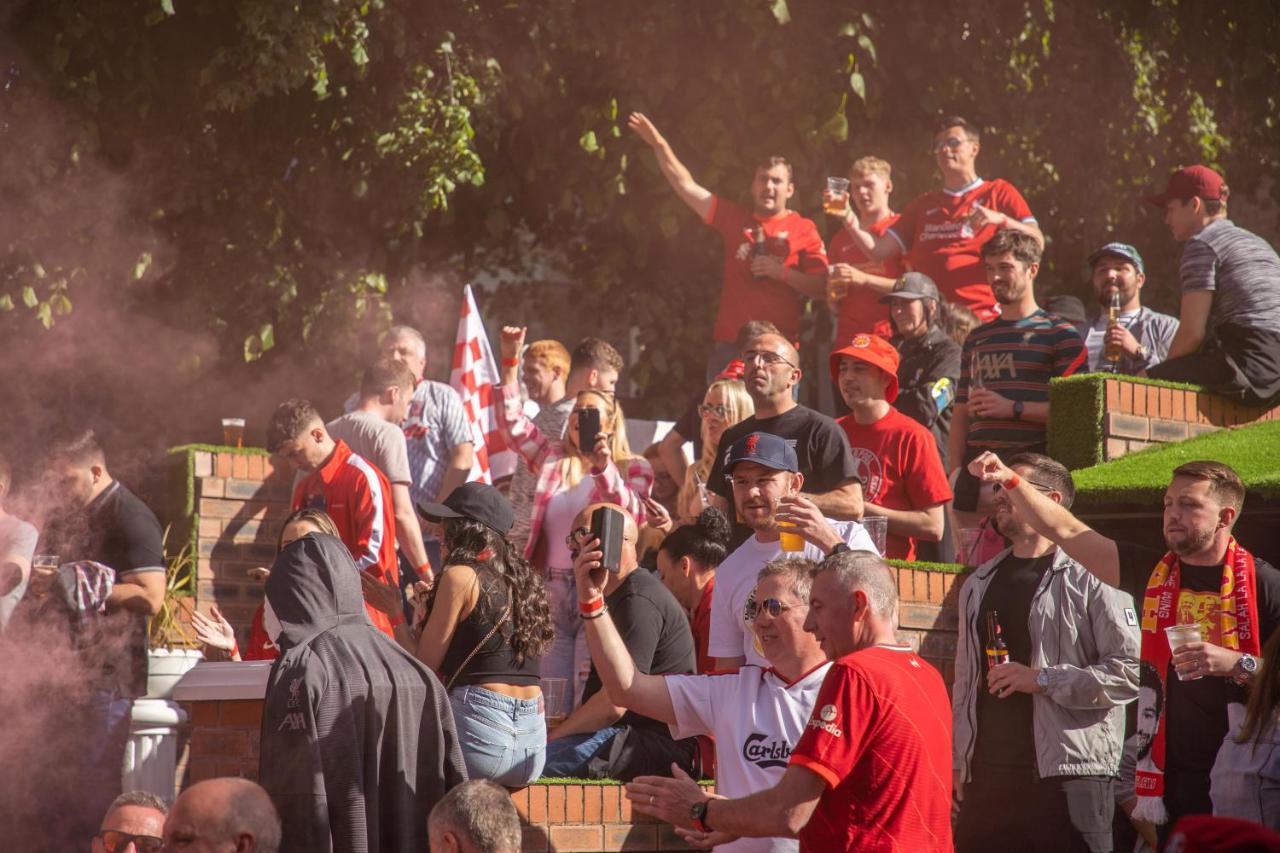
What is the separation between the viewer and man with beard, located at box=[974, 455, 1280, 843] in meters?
5.66

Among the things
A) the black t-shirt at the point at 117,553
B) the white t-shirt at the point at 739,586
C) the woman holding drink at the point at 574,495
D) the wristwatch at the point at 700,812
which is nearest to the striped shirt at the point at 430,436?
the woman holding drink at the point at 574,495

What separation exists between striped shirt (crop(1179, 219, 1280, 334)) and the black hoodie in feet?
15.9

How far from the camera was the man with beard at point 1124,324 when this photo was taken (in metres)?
9.09

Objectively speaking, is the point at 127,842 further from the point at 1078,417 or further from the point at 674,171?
the point at 674,171

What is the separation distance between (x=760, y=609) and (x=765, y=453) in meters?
0.91

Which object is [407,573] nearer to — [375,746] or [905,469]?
[905,469]

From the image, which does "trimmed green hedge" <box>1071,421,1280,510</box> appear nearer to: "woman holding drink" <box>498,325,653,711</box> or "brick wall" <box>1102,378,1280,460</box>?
"brick wall" <box>1102,378,1280,460</box>

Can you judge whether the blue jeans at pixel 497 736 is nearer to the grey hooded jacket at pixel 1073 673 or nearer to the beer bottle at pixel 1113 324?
the grey hooded jacket at pixel 1073 673

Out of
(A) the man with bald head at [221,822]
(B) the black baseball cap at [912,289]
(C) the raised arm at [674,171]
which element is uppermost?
(C) the raised arm at [674,171]

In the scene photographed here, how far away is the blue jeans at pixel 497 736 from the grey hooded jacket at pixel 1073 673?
1605mm

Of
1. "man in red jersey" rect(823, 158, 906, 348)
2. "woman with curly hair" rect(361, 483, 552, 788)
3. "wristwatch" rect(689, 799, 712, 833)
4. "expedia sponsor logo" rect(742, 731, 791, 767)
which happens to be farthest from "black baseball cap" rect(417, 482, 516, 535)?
"man in red jersey" rect(823, 158, 906, 348)

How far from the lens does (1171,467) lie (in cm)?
802

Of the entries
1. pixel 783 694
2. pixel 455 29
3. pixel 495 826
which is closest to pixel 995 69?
pixel 455 29

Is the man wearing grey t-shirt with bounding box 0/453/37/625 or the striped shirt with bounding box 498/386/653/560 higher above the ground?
the striped shirt with bounding box 498/386/653/560
